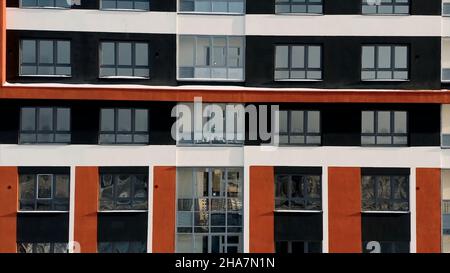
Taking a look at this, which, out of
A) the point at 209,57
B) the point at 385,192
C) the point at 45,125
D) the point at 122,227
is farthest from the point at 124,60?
the point at 385,192

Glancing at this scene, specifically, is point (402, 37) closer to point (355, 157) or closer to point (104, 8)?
point (355, 157)

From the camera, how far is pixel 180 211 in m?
25.8

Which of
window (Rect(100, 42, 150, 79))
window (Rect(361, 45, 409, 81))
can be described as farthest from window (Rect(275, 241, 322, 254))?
window (Rect(100, 42, 150, 79))

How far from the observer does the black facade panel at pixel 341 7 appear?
26.1 metres

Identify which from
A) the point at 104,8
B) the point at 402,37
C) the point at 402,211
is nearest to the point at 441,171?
the point at 402,211

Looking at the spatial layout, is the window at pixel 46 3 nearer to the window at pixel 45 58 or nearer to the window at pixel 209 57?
the window at pixel 45 58

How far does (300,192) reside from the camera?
2597cm

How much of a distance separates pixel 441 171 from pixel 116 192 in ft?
43.9

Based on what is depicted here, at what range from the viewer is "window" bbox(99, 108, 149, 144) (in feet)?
84.9

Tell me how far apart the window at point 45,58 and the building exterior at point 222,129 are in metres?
0.05

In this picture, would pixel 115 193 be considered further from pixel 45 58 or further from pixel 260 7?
pixel 260 7

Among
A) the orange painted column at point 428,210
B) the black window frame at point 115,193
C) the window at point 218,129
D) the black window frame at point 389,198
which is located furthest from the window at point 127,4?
the orange painted column at point 428,210

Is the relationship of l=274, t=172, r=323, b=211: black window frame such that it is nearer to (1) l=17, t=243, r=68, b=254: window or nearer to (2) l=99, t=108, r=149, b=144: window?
(2) l=99, t=108, r=149, b=144: window

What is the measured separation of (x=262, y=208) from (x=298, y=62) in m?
6.22
